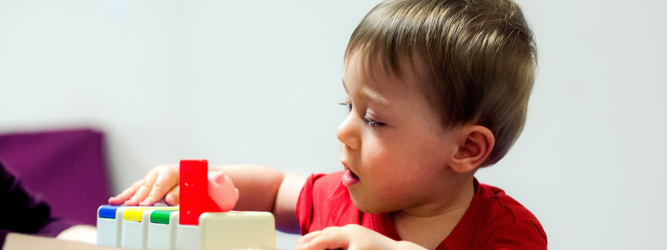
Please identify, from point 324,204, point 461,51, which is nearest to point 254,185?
point 324,204

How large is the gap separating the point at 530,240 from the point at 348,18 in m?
0.62

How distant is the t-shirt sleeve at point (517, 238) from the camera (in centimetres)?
58

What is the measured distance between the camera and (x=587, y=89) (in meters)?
0.87

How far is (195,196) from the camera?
45 cm

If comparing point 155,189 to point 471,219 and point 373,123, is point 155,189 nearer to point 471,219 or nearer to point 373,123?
point 373,123

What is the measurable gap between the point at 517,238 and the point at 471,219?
76 mm

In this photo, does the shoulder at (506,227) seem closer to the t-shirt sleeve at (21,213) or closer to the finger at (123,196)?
the finger at (123,196)

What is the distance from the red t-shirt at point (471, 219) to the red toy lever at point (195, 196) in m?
0.32

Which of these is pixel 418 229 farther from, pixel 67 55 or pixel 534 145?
pixel 67 55

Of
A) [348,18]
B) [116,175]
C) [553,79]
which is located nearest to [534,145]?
[553,79]

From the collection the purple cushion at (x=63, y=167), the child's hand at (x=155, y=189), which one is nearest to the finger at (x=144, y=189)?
the child's hand at (x=155, y=189)

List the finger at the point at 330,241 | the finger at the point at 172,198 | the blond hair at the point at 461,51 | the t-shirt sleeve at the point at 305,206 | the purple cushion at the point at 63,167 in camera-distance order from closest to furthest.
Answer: the finger at the point at 330,241
the blond hair at the point at 461,51
the finger at the point at 172,198
the t-shirt sleeve at the point at 305,206
the purple cushion at the point at 63,167

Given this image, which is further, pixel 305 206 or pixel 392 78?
pixel 305 206

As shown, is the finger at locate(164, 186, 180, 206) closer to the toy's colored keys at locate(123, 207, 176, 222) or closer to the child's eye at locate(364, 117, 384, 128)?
the toy's colored keys at locate(123, 207, 176, 222)
